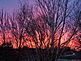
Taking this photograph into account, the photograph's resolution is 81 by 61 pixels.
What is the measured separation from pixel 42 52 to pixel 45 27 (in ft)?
7.41

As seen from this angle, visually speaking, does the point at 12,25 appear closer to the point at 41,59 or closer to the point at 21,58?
the point at 21,58

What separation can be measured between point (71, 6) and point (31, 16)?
14.4 ft

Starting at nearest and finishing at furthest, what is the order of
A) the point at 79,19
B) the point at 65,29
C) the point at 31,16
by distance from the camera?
1. the point at 79,19
2. the point at 65,29
3. the point at 31,16

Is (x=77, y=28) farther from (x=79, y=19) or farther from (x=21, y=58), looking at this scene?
(x=21, y=58)

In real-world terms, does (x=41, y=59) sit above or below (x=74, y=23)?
below

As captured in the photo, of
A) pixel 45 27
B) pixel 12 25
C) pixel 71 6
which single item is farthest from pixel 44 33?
pixel 12 25

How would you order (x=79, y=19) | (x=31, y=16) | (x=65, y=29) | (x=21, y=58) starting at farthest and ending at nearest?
1. (x=21, y=58)
2. (x=31, y=16)
3. (x=65, y=29)
4. (x=79, y=19)

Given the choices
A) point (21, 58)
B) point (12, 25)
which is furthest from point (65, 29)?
point (21, 58)

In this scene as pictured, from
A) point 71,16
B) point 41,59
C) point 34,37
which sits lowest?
point 41,59

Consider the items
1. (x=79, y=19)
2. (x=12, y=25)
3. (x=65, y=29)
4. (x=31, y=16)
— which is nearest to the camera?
(x=79, y=19)

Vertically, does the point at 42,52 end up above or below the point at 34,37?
below

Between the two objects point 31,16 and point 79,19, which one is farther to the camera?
point 31,16

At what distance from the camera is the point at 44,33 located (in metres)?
21.0

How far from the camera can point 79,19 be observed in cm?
1912
